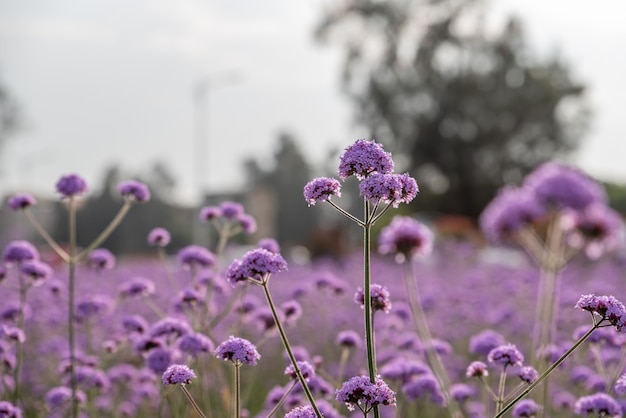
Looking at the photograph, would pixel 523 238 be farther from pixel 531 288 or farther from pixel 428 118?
pixel 428 118

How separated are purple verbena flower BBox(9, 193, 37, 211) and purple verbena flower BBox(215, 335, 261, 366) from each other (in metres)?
2.58

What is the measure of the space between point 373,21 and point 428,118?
565 centimetres

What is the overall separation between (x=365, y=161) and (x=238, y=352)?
73cm

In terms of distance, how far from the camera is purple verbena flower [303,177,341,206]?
8.61ft

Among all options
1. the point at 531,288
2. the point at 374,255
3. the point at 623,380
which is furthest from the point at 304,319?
the point at 374,255

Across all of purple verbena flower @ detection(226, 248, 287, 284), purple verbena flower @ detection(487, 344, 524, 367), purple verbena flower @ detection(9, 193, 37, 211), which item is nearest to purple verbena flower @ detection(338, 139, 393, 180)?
purple verbena flower @ detection(226, 248, 287, 284)

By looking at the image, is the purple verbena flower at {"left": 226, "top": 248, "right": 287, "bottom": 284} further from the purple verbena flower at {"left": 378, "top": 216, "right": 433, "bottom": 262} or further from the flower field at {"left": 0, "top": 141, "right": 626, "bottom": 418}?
the purple verbena flower at {"left": 378, "top": 216, "right": 433, "bottom": 262}

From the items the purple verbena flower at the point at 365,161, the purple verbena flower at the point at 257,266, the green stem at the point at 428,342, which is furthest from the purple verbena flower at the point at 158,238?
the purple verbena flower at the point at 365,161

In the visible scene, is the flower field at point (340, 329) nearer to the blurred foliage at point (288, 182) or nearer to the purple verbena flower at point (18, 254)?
A: the purple verbena flower at point (18, 254)

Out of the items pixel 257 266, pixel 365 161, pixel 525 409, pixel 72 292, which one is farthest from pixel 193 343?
pixel 365 161

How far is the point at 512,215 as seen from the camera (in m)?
4.05

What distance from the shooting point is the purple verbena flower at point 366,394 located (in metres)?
2.47

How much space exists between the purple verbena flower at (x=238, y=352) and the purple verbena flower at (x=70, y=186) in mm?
2198

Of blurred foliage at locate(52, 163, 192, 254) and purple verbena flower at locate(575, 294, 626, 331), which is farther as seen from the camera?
blurred foliage at locate(52, 163, 192, 254)
